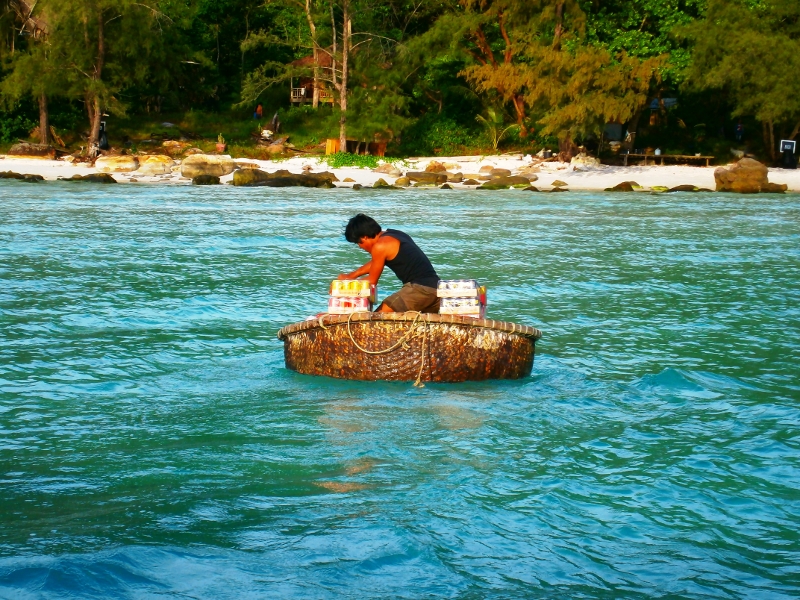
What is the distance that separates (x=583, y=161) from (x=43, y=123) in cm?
2109

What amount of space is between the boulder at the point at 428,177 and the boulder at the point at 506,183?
177 centimetres

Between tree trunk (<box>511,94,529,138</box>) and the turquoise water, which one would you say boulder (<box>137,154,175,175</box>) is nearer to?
tree trunk (<box>511,94,529,138</box>)

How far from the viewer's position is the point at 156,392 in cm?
776

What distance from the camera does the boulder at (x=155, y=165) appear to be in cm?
3638

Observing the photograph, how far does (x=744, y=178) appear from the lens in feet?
108

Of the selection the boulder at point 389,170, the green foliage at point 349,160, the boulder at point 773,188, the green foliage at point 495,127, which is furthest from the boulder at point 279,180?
the boulder at point 773,188

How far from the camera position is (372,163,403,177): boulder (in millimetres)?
37022

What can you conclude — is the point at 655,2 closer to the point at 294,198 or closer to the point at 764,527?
the point at 294,198

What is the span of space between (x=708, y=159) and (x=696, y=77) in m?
4.35

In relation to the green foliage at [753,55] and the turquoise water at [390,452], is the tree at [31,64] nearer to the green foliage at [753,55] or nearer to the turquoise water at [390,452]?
the green foliage at [753,55]

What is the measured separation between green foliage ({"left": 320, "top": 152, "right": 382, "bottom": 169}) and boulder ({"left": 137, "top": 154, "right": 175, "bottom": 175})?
5.88m

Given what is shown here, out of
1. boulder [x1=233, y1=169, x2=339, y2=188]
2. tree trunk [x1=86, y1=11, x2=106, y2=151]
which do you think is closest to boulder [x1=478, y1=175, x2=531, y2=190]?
boulder [x1=233, y1=169, x2=339, y2=188]

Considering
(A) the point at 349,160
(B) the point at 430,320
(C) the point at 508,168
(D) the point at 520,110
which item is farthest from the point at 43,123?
(B) the point at 430,320

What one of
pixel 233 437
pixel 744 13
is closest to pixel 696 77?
pixel 744 13
